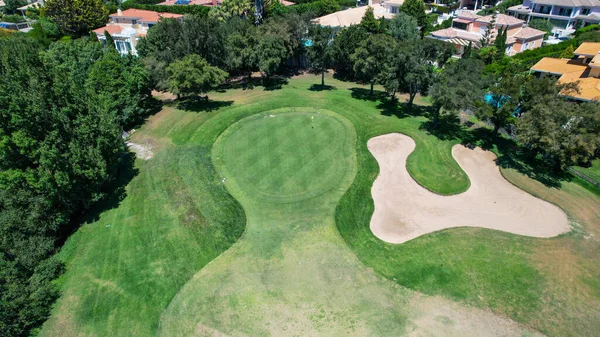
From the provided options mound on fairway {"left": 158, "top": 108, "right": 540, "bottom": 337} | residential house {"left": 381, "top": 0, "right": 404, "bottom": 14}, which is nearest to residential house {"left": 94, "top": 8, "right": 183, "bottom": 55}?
mound on fairway {"left": 158, "top": 108, "right": 540, "bottom": 337}

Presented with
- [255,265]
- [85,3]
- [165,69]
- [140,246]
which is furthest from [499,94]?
[85,3]

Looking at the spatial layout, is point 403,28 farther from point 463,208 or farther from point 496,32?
point 463,208

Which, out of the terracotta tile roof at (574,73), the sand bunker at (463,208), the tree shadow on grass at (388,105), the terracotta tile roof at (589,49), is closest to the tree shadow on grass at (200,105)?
the tree shadow on grass at (388,105)

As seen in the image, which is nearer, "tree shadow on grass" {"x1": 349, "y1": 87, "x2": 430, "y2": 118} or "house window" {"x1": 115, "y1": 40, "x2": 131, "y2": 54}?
"tree shadow on grass" {"x1": 349, "y1": 87, "x2": 430, "y2": 118}

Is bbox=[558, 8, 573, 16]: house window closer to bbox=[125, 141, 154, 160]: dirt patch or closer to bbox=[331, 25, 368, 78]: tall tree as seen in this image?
bbox=[331, 25, 368, 78]: tall tree

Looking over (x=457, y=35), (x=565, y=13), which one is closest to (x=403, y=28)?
(x=457, y=35)

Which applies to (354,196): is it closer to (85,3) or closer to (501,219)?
(501,219)

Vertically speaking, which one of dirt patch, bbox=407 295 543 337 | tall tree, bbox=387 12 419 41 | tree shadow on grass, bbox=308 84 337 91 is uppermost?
tall tree, bbox=387 12 419 41
